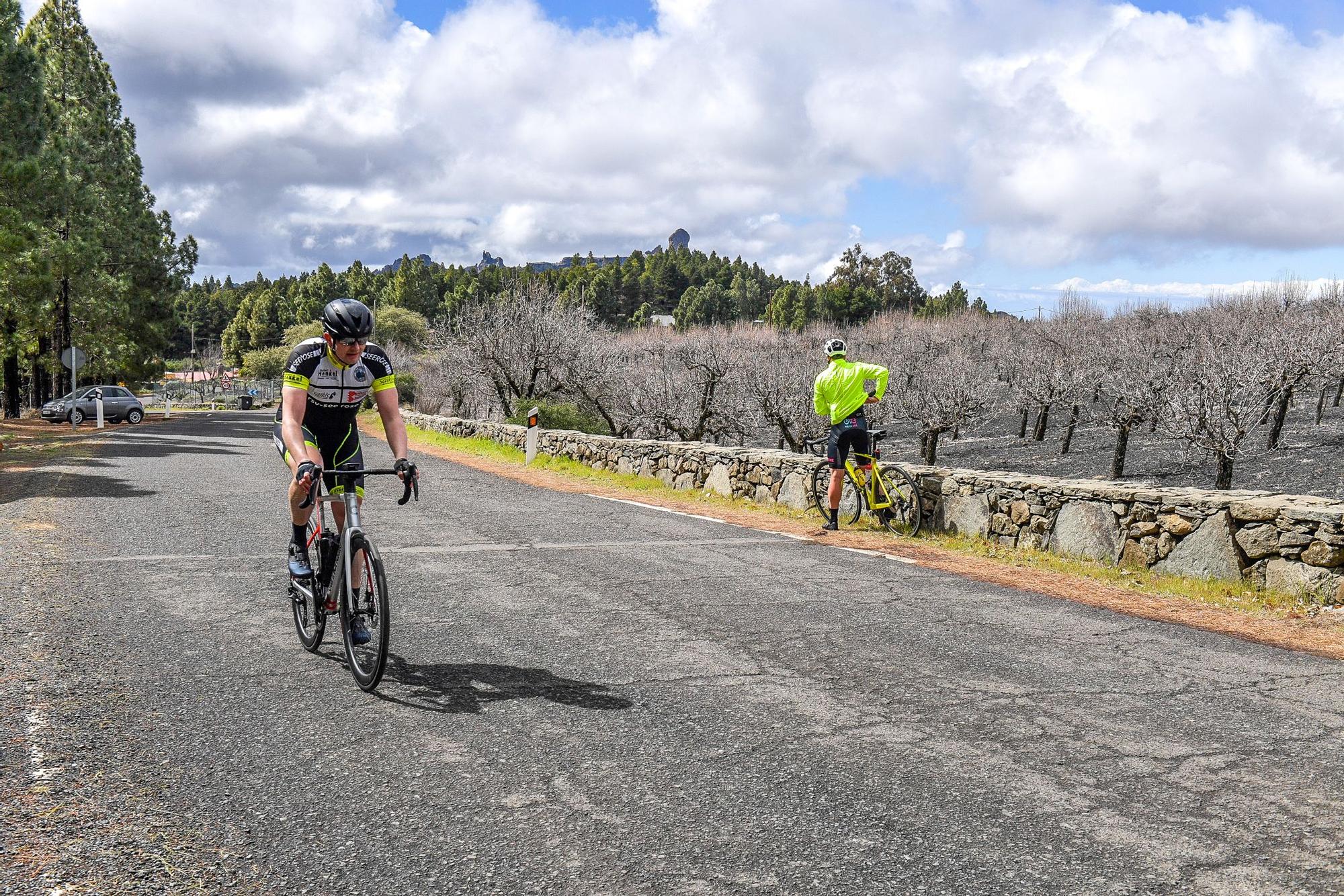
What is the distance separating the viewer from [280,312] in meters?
127

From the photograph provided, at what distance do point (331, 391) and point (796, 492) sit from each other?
8642mm

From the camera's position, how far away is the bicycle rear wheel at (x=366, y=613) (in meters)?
4.66

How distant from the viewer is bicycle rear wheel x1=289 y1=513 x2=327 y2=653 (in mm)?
5227

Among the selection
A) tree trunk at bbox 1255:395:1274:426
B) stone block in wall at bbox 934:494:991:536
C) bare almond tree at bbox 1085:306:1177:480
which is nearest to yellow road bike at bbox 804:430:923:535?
stone block in wall at bbox 934:494:991:536

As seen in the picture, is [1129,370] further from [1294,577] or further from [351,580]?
[351,580]

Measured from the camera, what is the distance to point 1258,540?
25.4 feet

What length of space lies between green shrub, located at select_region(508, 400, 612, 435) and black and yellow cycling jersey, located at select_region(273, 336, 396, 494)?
22916 millimetres

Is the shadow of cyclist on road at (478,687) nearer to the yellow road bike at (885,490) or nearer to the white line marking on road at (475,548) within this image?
the white line marking on road at (475,548)

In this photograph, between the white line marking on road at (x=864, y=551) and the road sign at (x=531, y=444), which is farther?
the road sign at (x=531, y=444)

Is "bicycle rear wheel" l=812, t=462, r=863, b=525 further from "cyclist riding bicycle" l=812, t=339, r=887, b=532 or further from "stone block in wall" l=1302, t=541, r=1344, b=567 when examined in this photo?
"stone block in wall" l=1302, t=541, r=1344, b=567

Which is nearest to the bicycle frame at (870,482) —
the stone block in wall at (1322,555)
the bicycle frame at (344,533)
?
the stone block in wall at (1322,555)

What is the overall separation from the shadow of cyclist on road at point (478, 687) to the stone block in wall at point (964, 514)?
6.60 metres

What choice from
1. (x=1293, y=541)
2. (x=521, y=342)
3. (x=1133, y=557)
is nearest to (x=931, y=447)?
(x=521, y=342)

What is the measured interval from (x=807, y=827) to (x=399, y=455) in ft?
9.66
